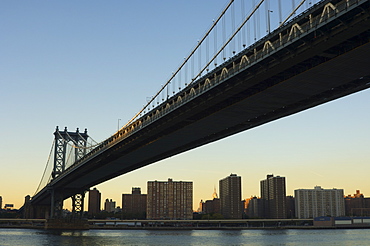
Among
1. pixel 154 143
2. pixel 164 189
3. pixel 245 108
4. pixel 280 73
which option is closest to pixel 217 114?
pixel 245 108

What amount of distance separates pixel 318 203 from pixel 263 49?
180983mm

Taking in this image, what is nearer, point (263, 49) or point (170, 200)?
point (263, 49)

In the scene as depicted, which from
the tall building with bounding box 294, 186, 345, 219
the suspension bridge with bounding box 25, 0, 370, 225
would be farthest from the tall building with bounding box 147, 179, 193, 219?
the suspension bridge with bounding box 25, 0, 370, 225

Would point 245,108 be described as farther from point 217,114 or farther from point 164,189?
point 164,189

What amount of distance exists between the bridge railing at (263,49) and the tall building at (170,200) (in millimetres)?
144060

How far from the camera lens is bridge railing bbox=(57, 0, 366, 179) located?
2198 centimetres

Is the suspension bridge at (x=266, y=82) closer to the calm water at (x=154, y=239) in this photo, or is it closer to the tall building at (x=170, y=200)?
the calm water at (x=154, y=239)

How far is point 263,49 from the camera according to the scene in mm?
26828

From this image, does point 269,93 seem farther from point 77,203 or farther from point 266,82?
point 77,203

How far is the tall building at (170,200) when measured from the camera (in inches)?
7219

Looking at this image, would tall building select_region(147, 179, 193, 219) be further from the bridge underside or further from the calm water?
the bridge underside

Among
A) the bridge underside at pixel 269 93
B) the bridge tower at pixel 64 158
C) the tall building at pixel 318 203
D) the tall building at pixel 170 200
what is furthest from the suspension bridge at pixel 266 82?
the tall building at pixel 318 203

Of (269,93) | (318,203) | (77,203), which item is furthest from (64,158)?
(318,203)

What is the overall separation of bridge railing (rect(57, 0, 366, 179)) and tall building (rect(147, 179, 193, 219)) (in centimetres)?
14406
